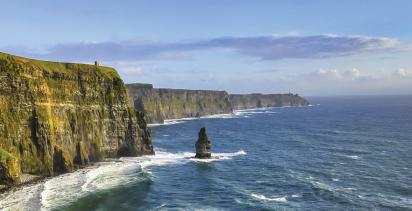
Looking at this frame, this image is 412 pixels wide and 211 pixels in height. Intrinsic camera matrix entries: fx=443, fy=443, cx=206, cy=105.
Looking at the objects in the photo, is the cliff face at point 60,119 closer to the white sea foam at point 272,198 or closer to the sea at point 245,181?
the sea at point 245,181

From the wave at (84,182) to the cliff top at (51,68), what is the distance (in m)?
24.3

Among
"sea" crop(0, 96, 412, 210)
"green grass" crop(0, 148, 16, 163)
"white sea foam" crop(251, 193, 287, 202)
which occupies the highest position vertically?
"green grass" crop(0, 148, 16, 163)

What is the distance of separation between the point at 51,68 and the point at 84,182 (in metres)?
34.4

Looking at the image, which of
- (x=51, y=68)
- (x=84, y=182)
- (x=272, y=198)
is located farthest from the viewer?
(x=51, y=68)

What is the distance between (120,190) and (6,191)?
20807mm

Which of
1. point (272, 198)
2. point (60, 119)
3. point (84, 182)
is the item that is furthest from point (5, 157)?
point (272, 198)

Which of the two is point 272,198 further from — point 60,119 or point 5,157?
point 60,119

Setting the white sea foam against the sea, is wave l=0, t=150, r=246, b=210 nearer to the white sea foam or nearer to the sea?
the sea

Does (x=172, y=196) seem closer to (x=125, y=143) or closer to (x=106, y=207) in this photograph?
(x=106, y=207)

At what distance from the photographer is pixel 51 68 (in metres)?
110

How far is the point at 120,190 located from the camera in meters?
87.7

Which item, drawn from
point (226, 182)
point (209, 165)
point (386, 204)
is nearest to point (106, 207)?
point (226, 182)

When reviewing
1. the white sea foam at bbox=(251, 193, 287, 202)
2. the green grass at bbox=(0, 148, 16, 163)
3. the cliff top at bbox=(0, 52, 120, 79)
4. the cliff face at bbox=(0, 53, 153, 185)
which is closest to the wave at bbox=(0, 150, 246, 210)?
the cliff face at bbox=(0, 53, 153, 185)

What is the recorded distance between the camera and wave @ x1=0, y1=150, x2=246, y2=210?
7644 centimetres
